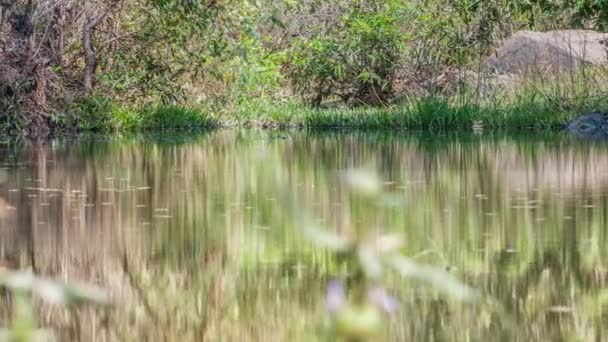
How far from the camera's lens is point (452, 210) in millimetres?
6227

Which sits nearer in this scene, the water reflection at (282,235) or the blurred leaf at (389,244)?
the blurred leaf at (389,244)

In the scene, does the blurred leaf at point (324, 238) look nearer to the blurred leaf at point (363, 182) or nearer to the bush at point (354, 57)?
the blurred leaf at point (363, 182)

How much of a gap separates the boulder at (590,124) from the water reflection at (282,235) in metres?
3.46

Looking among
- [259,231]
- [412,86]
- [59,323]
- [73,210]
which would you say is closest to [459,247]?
[259,231]

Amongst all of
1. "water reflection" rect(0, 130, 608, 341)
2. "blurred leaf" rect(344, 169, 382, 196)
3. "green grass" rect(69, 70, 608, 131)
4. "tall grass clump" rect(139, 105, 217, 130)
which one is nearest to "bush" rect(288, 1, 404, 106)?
"green grass" rect(69, 70, 608, 131)

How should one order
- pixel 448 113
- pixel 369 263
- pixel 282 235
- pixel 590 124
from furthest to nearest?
pixel 448 113 → pixel 590 124 → pixel 282 235 → pixel 369 263

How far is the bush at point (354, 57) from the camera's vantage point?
61.0ft

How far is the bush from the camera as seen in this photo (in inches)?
731

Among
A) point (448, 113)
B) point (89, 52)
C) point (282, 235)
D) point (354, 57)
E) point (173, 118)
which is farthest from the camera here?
point (354, 57)

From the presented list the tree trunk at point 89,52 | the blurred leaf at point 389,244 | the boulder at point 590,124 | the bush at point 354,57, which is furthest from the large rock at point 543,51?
the blurred leaf at point 389,244

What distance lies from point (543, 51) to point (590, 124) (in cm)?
423

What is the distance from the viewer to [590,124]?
14.4m

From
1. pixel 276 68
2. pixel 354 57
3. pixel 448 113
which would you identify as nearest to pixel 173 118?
pixel 276 68

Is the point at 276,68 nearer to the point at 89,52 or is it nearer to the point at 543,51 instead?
the point at 89,52
